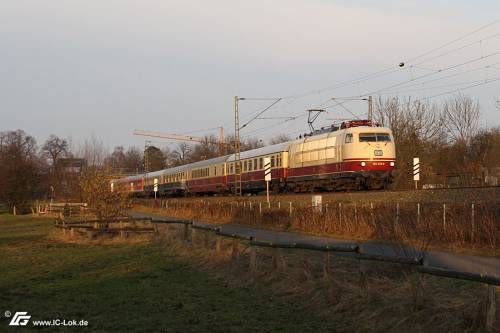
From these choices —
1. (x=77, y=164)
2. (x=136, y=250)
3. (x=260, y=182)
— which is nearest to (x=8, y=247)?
(x=136, y=250)

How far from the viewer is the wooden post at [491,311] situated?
783cm

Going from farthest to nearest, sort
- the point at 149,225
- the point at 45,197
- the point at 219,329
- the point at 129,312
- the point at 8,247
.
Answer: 1. the point at 45,197
2. the point at 149,225
3. the point at 8,247
4. the point at 129,312
5. the point at 219,329

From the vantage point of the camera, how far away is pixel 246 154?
158 feet

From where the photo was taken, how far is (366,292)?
34.0 feet

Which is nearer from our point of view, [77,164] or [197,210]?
[197,210]

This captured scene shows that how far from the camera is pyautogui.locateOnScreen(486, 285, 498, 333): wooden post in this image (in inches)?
308

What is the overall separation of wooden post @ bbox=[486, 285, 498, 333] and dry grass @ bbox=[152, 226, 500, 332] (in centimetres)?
13

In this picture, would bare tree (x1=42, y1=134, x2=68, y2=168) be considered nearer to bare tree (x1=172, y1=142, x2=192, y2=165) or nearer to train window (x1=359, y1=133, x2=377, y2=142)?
bare tree (x1=172, y1=142, x2=192, y2=165)

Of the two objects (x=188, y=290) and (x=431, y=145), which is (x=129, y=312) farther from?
(x=431, y=145)

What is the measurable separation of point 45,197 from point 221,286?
69682 mm

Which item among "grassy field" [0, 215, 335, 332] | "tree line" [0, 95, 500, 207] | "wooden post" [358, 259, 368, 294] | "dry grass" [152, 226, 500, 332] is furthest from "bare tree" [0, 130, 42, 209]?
"wooden post" [358, 259, 368, 294]

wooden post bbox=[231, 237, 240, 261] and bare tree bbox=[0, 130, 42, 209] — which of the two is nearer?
wooden post bbox=[231, 237, 240, 261]

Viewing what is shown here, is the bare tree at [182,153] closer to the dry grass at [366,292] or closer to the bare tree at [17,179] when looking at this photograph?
the bare tree at [17,179]

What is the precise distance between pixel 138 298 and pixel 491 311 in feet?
22.6
